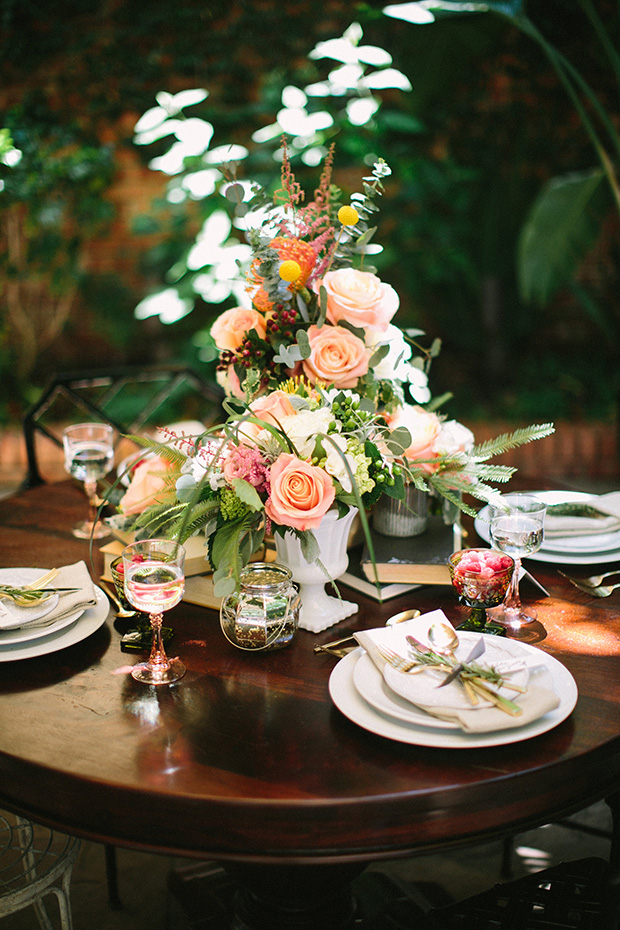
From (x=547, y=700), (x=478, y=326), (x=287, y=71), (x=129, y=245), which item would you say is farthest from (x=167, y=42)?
(x=547, y=700)

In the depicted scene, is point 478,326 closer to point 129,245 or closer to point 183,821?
point 129,245

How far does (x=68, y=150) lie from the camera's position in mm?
4266

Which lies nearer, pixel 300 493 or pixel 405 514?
pixel 300 493

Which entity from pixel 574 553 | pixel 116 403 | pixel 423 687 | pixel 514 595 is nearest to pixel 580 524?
pixel 574 553

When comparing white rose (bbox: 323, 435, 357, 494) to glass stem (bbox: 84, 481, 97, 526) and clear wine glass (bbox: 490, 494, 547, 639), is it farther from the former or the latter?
glass stem (bbox: 84, 481, 97, 526)

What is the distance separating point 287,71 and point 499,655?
3723mm

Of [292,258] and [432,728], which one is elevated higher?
[292,258]

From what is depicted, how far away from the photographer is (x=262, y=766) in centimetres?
91

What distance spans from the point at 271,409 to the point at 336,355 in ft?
0.49

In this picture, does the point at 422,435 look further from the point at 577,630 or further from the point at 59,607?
the point at 59,607

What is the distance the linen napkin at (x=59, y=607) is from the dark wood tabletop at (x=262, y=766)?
2.0 inches

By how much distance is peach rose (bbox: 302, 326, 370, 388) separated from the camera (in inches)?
48.9

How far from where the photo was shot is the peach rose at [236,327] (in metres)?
1.34

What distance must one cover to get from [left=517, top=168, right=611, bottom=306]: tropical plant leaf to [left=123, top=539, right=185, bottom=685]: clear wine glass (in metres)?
2.52
